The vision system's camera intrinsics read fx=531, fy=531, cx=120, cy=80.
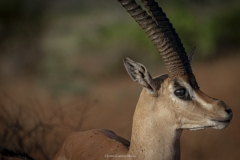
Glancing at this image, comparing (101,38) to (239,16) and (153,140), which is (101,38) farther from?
(153,140)

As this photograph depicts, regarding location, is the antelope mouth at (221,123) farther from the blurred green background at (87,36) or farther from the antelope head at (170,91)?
the blurred green background at (87,36)

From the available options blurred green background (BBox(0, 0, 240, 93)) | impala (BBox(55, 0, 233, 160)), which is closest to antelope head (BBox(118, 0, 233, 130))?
impala (BBox(55, 0, 233, 160))

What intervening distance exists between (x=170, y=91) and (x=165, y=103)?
Answer: 163 mm

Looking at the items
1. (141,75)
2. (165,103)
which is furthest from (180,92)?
(141,75)

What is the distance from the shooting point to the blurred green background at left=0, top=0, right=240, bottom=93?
64.6 ft

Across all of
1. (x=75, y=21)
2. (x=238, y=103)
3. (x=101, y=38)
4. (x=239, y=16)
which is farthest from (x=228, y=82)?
(x=75, y=21)

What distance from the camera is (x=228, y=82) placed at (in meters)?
16.7

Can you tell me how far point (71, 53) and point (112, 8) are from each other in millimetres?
3041

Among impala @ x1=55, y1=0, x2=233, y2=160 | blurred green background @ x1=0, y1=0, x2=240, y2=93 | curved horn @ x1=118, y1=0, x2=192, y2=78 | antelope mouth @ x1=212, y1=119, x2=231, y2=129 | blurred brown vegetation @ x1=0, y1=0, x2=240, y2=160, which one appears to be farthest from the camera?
blurred green background @ x1=0, y1=0, x2=240, y2=93

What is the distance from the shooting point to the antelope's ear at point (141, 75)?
265 inches

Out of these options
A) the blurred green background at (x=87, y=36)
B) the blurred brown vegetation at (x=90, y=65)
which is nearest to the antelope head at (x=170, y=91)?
the blurred brown vegetation at (x=90, y=65)

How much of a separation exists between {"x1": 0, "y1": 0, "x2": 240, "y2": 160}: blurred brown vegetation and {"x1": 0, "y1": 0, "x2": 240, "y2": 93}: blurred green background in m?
0.04

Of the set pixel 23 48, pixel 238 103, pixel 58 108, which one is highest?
pixel 23 48

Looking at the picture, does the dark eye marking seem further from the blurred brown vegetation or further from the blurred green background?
the blurred green background
